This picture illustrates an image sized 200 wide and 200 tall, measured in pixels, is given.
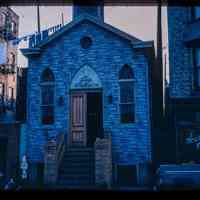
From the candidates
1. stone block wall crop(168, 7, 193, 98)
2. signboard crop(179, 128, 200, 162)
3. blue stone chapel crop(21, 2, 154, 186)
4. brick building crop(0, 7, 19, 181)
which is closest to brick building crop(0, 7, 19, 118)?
brick building crop(0, 7, 19, 181)

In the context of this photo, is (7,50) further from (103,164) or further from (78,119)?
(103,164)

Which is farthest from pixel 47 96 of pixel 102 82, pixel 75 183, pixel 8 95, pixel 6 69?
pixel 8 95

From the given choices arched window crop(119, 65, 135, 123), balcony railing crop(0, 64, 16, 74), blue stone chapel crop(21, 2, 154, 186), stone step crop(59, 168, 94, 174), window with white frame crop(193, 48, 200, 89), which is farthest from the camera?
balcony railing crop(0, 64, 16, 74)

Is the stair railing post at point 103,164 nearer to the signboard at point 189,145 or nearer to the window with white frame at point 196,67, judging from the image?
the signboard at point 189,145

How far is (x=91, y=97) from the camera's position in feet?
44.9

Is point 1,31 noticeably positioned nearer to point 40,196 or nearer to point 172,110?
point 172,110

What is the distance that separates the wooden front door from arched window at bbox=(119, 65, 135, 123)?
59.9 inches

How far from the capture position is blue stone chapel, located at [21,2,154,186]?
1290 cm

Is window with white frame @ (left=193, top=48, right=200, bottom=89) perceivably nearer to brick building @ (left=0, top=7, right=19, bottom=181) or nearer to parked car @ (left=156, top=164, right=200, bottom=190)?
parked car @ (left=156, top=164, right=200, bottom=190)

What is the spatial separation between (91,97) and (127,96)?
1492mm

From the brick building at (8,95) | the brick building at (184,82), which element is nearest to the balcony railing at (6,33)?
the brick building at (8,95)

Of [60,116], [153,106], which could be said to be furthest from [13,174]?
[153,106]

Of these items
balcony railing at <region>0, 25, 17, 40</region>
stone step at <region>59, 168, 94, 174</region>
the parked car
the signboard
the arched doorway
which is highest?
balcony railing at <region>0, 25, 17, 40</region>

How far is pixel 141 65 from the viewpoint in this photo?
13.2 meters
